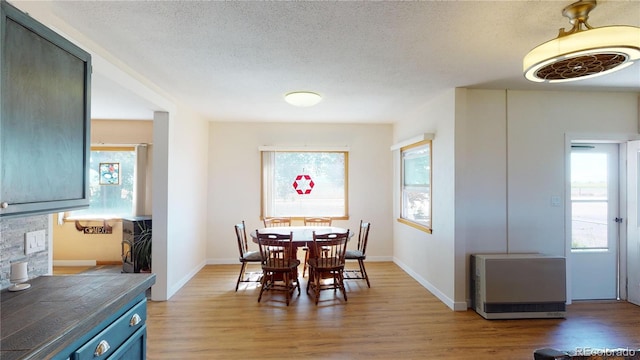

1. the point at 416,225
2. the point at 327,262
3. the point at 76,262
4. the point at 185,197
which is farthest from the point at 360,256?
the point at 76,262

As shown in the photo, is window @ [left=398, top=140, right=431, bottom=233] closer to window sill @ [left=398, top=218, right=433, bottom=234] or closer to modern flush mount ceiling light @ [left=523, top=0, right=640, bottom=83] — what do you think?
window sill @ [left=398, top=218, right=433, bottom=234]

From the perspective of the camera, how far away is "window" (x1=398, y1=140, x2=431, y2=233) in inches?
170

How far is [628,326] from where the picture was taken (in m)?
3.03

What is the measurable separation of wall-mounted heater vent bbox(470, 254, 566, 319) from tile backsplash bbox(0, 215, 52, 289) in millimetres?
3648

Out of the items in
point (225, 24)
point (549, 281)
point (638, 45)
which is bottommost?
point (549, 281)

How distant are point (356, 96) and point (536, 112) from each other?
2110 millimetres

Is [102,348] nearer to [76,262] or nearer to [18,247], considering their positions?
[18,247]

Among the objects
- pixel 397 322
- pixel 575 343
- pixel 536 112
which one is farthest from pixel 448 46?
pixel 575 343

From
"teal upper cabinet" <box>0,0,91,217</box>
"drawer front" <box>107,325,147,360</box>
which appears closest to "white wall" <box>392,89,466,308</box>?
"drawer front" <box>107,325,147,360</box>

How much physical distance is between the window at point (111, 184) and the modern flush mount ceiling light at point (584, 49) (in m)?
5.56

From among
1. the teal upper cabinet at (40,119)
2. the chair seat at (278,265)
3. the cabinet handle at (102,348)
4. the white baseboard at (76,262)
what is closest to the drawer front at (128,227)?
the white baseboard at (76,262)

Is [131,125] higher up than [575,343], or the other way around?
[131,125]

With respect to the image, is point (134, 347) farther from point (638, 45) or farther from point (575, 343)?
point (575, 343)

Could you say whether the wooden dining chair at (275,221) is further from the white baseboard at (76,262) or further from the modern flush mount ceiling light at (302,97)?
the white baseboard at (76,262)
